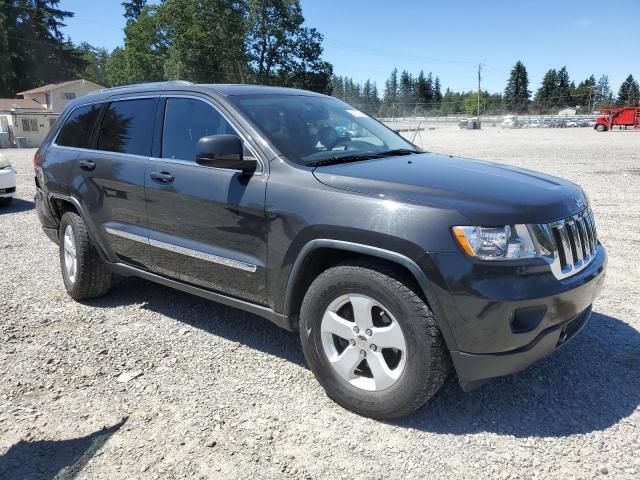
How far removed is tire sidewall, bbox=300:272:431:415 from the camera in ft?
8.91

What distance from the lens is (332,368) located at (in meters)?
3.07

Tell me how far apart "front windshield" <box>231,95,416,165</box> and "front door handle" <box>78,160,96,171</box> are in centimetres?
155

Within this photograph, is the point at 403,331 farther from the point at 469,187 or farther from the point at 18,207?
the point at 18,207

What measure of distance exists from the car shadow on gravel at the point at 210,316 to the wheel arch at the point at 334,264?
0.73 m

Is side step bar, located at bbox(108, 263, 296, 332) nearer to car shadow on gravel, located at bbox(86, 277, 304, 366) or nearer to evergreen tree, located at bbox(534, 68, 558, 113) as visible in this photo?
car shadow on gravel, located at bbox(86, 277, 304, 366)

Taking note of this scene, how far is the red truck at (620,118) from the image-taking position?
42.3m

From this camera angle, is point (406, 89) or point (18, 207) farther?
point (406, 89)

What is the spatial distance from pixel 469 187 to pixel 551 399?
137 cm

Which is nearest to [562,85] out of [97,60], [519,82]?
[519,82]

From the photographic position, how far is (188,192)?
365 centimetres

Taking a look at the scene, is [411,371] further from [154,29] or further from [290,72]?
[154,29]

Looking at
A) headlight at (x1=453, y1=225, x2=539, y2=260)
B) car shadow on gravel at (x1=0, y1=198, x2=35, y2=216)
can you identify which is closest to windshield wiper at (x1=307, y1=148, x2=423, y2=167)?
headlight at (x1=453, y1=225, x2=539, y2=260)

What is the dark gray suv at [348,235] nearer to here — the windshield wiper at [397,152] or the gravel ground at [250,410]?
the windshield wiper at [397,152]

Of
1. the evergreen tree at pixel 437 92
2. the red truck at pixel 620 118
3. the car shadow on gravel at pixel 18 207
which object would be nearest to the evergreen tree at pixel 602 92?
the evergreen tree at pixel 437 92
